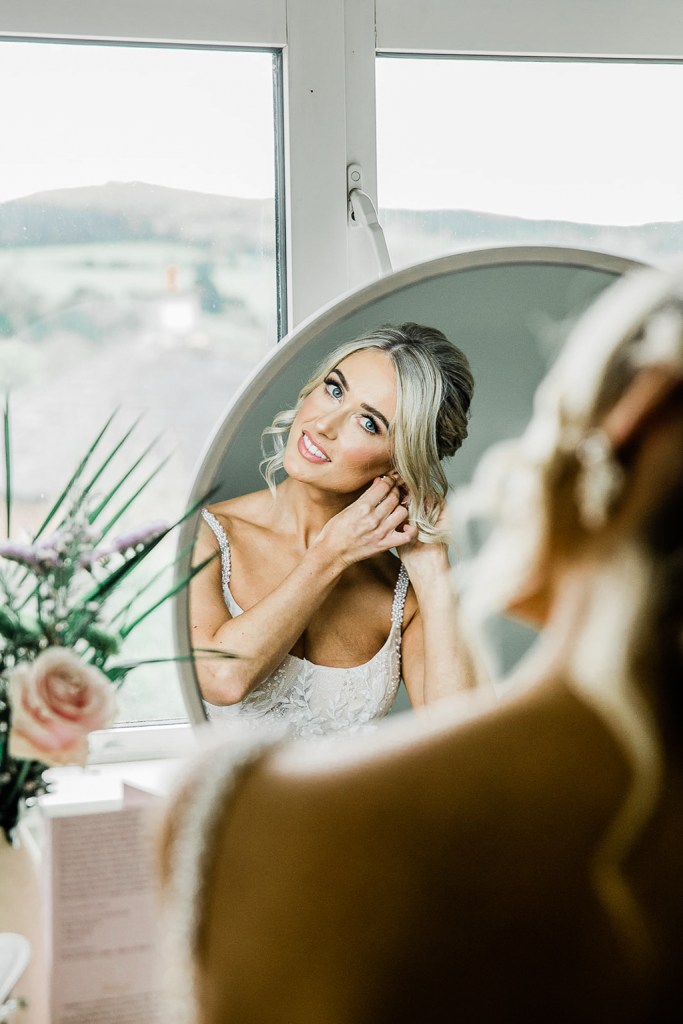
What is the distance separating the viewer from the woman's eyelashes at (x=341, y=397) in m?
0.88

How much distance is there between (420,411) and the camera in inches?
34.8

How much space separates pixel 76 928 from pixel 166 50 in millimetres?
889

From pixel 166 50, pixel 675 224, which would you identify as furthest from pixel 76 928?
pixel 675 224

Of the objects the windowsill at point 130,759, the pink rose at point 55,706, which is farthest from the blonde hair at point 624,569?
the windowsill at point 130,759

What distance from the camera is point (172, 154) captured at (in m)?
1.10

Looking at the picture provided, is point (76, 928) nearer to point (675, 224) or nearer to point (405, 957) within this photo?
point (405, 957)

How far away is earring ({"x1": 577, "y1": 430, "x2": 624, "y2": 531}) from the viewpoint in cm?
42

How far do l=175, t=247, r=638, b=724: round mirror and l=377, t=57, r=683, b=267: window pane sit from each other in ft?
0.88

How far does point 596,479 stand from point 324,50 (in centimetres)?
86

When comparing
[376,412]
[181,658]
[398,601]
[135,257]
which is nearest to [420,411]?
[376,412]

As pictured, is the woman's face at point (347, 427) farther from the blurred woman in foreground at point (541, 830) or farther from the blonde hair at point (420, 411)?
the blurred woman in foreground at point (541, 830)

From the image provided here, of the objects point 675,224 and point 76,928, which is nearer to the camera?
point 76,928

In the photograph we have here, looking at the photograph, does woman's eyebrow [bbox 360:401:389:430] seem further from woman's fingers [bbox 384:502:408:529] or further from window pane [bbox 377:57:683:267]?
Result: window pane [bbox 377:57:683:267]

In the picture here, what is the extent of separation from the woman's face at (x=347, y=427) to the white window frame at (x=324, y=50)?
21 cm
